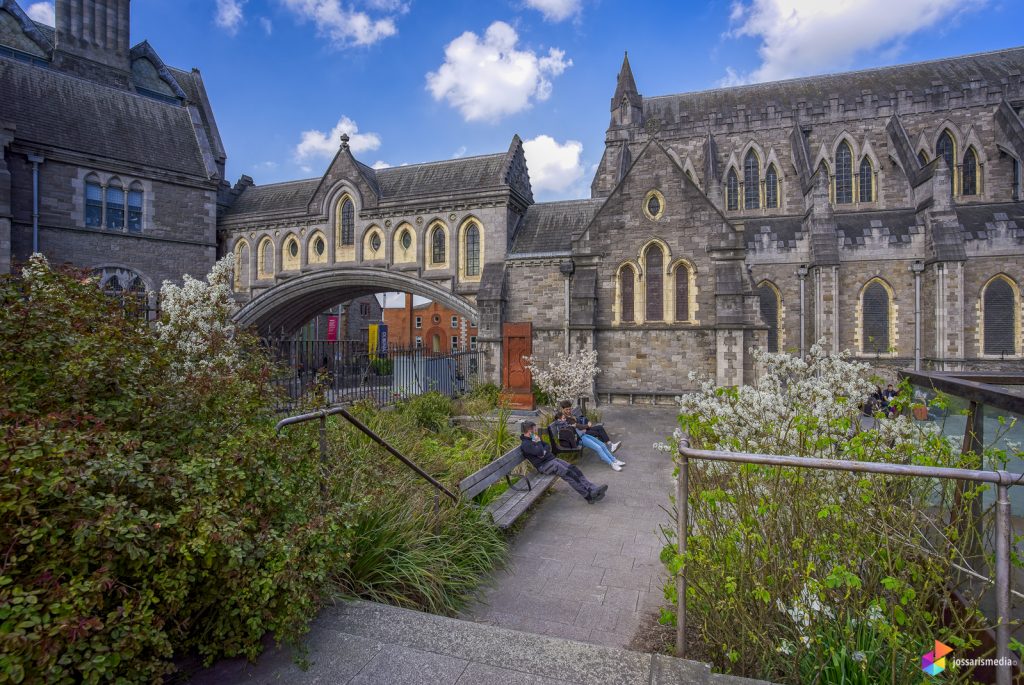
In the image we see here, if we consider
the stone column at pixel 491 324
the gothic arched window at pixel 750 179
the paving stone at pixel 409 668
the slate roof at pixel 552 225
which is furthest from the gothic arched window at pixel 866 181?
the paving stone at pixel 409 668

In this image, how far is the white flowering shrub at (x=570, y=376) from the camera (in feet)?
45.3

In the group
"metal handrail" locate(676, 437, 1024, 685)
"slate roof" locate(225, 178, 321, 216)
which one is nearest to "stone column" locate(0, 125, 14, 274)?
"slate roof" locate(225, 178, 321, 216)

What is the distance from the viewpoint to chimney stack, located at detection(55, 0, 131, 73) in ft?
75.8

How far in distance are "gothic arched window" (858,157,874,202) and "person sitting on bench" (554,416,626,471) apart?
22612mm

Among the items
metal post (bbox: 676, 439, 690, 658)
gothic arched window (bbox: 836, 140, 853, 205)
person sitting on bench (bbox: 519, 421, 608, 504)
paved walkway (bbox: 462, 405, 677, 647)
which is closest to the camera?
metal post (bbox: 676, 439, 690, 658)

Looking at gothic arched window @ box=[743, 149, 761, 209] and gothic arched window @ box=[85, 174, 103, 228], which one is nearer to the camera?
gothic arched window @ box=[85, 174, 103, 228]

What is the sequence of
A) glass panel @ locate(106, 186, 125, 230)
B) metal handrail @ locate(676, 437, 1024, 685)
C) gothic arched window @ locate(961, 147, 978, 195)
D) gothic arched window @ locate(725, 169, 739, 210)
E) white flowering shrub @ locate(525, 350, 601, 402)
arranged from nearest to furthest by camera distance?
1. metal handrail @ locate(676, 437, 1024, 685)
2. white flowering shrub @ locate(525, 350, 601, 402)
3. glass panel @ locate(106, 186, 125, 230)
4. gothic arched window @ locate(961, 147, 978, 195)
5. gothic arched window @ locate(725, 169, 739, 210)

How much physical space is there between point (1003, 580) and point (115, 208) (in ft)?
82.2

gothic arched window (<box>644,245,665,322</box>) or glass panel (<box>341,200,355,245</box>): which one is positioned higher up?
glass panel (<box>341,200,355,245</box>)

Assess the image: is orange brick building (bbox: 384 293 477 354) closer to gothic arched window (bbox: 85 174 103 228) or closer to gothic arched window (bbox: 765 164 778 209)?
gothic arched window (bbox: 765 164 778 209)

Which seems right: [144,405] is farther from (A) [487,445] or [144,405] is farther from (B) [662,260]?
(B) [662,260]

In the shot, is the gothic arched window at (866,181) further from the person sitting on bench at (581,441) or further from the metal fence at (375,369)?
the person sitting on bench at (581,441)

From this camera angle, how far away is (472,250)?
715 inches

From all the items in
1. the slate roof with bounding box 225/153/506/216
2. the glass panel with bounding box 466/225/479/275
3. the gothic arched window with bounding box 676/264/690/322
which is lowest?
the gothic arched window with bounding box 676/264/690/322
